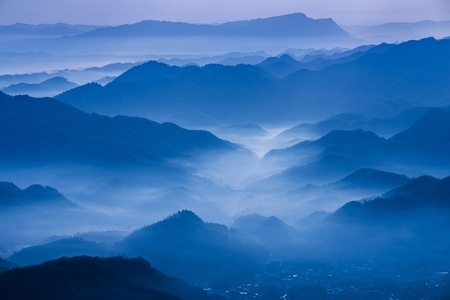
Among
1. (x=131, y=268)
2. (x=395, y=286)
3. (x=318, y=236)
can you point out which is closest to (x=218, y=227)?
(x=318, y=236)

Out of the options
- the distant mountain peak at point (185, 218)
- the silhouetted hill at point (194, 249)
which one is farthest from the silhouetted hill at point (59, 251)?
the distant mountain peak at point (185, 218)

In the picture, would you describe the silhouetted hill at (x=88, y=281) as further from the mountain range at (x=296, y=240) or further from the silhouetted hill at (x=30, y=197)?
the silhouetted hill at (x=30, y=197)

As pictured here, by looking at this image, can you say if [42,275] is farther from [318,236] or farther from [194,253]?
[318,236]

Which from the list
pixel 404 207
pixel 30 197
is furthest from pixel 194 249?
pixel 30 197

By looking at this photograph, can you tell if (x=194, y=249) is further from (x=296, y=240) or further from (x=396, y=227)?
(x=396, y=227)

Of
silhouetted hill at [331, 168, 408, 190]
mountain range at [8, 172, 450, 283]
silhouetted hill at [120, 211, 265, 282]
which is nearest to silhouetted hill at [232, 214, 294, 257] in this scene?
mountain range at [8, 172, 450, 283]

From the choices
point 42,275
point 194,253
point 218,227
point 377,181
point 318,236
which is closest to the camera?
point 42,275
